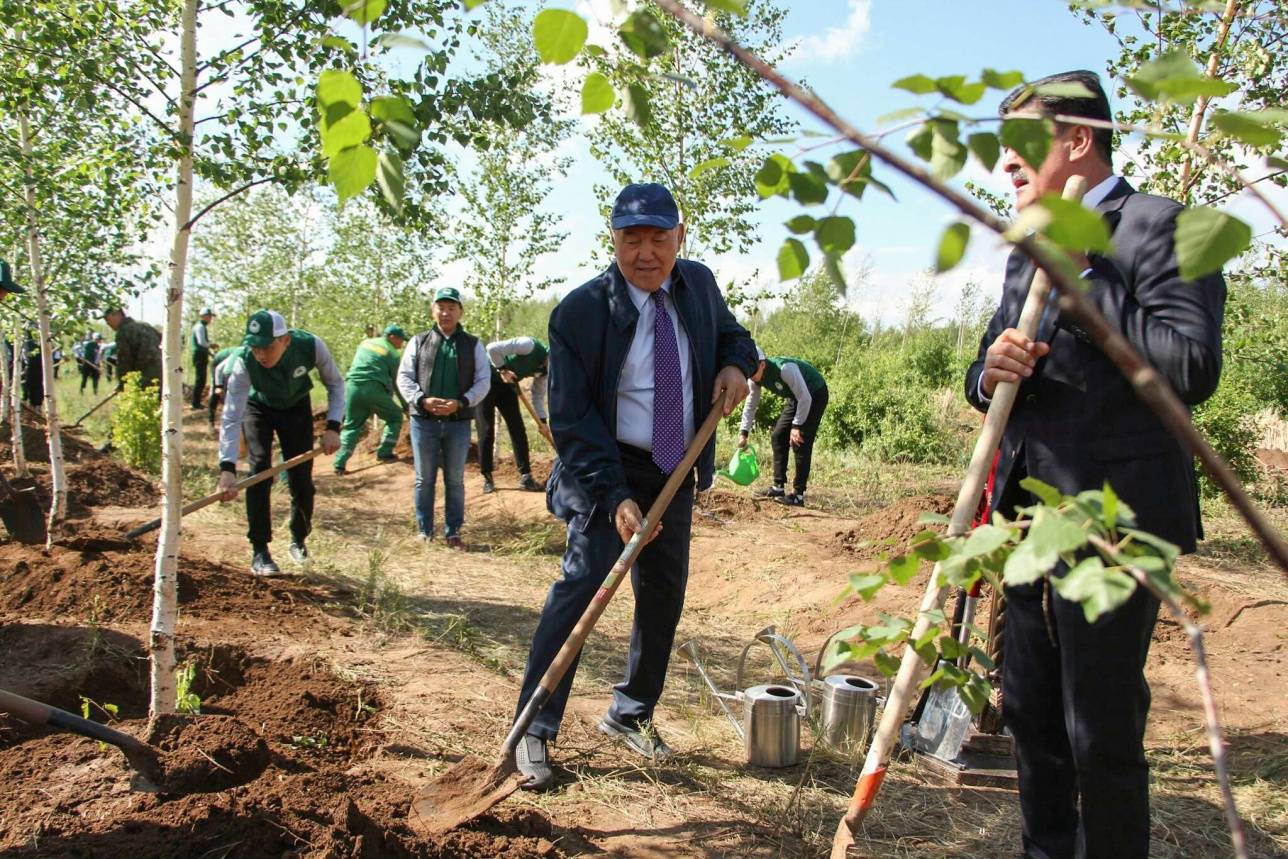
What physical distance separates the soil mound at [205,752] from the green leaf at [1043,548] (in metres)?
2.61

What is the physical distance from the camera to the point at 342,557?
281 inches

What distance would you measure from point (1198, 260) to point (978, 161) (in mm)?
251

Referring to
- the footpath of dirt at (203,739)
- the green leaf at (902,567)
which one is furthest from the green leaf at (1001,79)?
the footpath of dirt at (203,739)

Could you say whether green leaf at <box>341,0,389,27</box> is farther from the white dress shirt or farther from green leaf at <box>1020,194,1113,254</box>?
the white dress shirt

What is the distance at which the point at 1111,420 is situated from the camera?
6.70 feet

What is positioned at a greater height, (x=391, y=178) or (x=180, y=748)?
(x=391, y=178)

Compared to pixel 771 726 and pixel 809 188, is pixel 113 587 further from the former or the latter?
pixel 809 188

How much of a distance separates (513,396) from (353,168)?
8.40 meters

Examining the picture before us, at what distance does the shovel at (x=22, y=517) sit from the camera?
5.89m

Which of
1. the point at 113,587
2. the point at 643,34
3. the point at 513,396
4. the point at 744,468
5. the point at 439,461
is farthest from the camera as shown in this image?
the point at 513,396

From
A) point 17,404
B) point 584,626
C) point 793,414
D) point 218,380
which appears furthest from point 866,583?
point 218,380

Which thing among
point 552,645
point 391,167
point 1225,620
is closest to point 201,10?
point 552,645

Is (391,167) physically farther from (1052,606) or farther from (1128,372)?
(1052,606)

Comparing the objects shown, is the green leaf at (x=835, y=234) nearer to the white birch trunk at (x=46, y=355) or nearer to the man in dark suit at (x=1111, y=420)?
Result: the man in dark suit at (x=1111, y=420)
